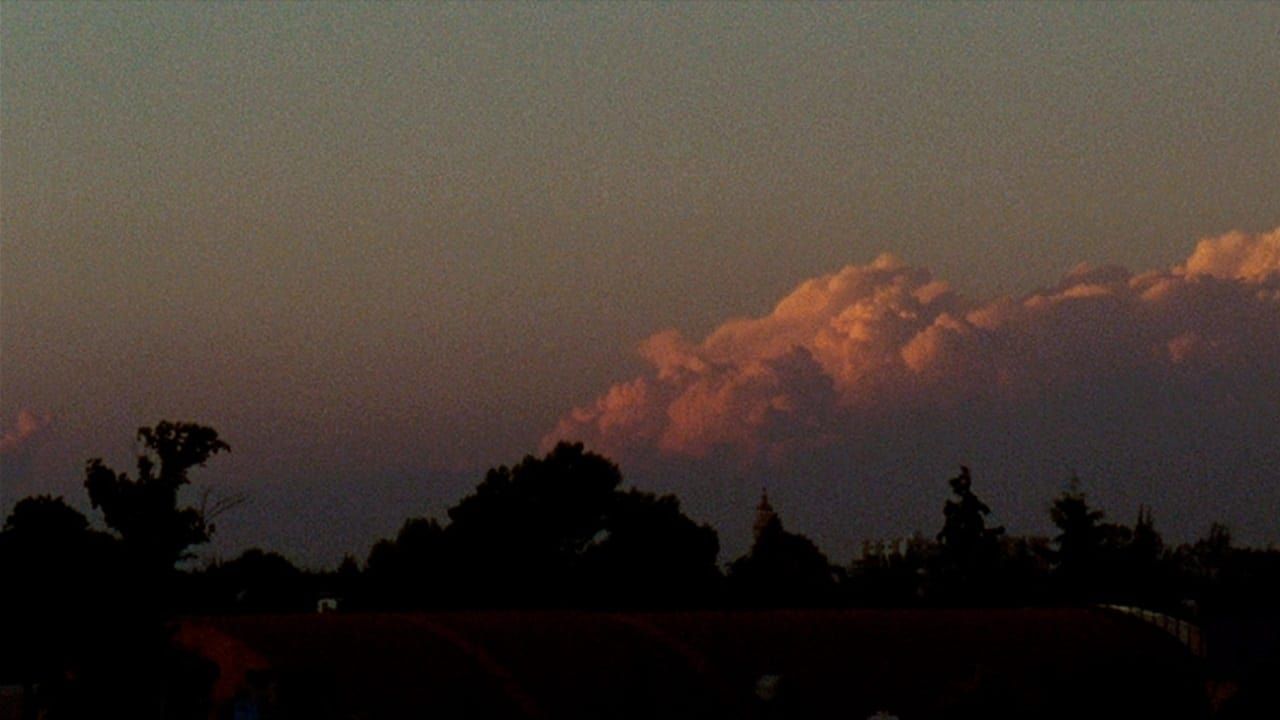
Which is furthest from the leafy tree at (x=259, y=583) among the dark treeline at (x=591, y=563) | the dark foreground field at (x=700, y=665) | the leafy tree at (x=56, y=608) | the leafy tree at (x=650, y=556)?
the dark foreground field at (x=700, y=665)

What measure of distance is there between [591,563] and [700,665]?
149ft

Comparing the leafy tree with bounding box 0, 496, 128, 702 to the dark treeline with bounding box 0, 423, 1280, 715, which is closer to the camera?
the leafy tree with bounding box 0, 496, 128, 702

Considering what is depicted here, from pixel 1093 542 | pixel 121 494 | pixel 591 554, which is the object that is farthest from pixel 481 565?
pixel 1093 542

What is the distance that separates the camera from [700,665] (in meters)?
46.7

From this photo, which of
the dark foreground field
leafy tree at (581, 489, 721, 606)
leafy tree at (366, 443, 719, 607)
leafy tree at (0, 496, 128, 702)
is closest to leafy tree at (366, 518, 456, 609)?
leafy tree at (366, 443, 719, 607)

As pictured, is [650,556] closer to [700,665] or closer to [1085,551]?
[1085,551]

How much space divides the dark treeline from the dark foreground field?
406 inches

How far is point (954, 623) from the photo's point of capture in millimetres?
51656

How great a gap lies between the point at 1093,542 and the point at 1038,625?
51.2 metres

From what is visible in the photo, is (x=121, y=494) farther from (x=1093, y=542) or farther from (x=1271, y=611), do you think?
(x=1093, y=542)

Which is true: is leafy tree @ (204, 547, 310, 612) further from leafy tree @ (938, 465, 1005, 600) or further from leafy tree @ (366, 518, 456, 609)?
leafy tree @ (938, 465, 1005, 600)

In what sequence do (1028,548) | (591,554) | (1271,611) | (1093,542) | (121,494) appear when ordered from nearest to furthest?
(1271,611)
(121,494)
(591,554)
(1093,542)
(1028,548)

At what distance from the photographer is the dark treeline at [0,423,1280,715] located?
6325 cm

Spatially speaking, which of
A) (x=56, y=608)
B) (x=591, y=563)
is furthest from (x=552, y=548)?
(x=56, y=608)
